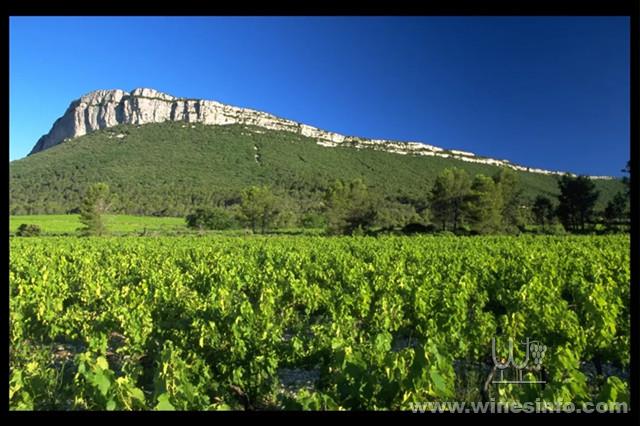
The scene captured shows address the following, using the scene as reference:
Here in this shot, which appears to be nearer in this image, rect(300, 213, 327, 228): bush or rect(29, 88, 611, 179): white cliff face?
rect(300, 213, 327, 228): bush

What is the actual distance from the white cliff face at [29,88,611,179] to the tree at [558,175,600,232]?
70.8 metres

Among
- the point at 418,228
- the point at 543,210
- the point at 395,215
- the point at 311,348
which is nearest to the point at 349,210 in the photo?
the point at 418,228

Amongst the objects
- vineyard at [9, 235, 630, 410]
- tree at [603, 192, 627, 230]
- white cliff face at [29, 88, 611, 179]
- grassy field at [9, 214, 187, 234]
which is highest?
white cliff face at [29, 88, 611, 179]

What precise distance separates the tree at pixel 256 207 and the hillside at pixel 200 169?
62.9 feet

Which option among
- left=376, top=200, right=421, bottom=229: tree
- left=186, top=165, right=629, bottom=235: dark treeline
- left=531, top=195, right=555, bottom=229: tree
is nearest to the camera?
left=186, top=165, right=629, bottom=235: dark treeline

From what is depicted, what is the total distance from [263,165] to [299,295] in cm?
8288

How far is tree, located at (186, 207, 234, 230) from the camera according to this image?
A: 1994 inches

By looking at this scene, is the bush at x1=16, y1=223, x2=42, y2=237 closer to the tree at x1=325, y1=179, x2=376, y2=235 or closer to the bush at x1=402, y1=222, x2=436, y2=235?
the tree at x1=325, y1=179, x2=376, y2=235

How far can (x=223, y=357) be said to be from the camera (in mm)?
4066

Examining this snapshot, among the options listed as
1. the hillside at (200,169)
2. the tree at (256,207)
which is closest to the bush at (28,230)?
the tree at (256,207)

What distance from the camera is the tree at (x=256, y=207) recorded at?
49688mm

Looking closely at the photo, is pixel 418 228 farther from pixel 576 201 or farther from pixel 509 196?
pixel 576 201

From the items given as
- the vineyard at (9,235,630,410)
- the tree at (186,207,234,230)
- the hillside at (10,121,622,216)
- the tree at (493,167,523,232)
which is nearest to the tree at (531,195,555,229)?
the tree at (493,167,523,232)

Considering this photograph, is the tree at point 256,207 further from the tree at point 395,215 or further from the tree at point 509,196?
the tree at point 509,196
